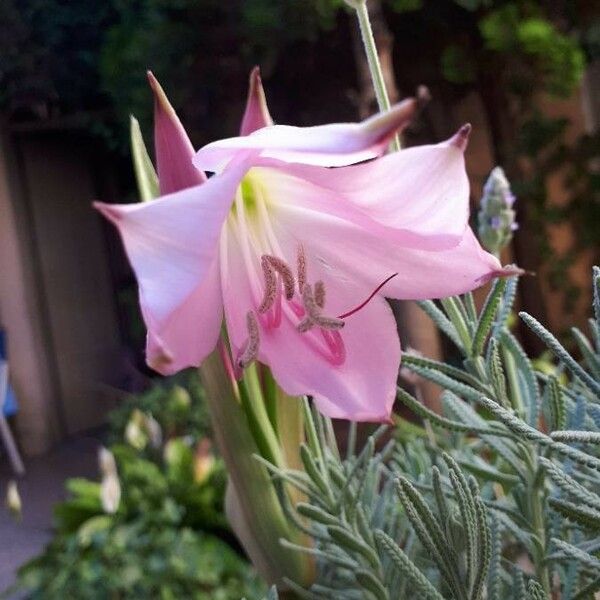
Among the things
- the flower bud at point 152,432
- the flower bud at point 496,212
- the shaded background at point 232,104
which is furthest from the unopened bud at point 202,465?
the flower bud at point 496,212

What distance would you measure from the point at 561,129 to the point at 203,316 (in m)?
2.57

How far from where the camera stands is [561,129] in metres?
2.58

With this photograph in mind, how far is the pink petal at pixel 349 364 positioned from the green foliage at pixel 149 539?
3.70ft

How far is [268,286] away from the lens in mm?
227

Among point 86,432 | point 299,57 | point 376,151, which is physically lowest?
point 86,432

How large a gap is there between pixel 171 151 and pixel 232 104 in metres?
2.66

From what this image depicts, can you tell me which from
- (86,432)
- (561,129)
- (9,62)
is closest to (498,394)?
(561,129)

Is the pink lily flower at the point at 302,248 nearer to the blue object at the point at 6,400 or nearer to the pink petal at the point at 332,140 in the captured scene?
the pink petal at the point at 332,140

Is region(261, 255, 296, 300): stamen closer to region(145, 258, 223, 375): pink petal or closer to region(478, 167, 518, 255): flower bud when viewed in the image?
region(145, 258, 223, 375): pink petal

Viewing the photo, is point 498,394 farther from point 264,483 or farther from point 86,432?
point 86,432

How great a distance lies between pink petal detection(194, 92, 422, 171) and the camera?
0.50 feet

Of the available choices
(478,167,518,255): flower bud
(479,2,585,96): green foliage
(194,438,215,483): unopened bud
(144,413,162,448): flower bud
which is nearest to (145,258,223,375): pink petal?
(478,167,518,255): flower bud

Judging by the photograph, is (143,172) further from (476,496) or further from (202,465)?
(202,465)

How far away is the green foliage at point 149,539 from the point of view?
141 cm
